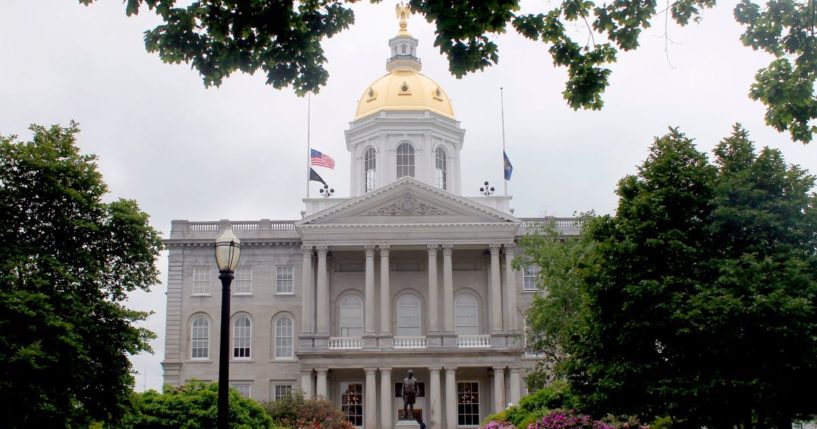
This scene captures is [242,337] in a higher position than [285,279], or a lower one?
lower

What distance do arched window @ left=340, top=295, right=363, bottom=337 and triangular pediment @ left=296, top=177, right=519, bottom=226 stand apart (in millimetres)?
5527

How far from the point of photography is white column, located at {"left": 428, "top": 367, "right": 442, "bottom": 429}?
5134 cm

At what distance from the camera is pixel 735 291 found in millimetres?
25578

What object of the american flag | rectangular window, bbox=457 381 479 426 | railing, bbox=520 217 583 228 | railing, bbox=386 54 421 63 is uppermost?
railing, bbox=386 54 421 63

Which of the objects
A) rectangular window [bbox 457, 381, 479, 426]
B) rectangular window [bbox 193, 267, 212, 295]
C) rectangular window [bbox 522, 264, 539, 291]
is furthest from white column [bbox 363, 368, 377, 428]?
rectangular window [bbox 193, 267, 212, 295]

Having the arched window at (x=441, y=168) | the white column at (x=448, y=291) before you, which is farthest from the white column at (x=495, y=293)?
the arched window at (x=441, y=168)

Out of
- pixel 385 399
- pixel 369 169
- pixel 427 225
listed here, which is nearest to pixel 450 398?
pixel 385 399

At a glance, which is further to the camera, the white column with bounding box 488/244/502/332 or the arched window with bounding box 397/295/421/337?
the arched window with bounding box 397/295/421/337

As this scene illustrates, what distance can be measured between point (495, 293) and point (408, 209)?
6759 mm

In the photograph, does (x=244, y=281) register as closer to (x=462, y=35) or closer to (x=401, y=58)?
(x=401, y=58)

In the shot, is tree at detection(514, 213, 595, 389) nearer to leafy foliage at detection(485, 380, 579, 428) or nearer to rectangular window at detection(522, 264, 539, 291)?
leafy foliage at detection(485, 380, 579, 428)

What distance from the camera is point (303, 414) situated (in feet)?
122

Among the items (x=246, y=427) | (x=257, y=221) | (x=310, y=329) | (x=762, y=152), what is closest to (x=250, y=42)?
(x=246, y=427)

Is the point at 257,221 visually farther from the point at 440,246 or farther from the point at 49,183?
the point at 49,183
